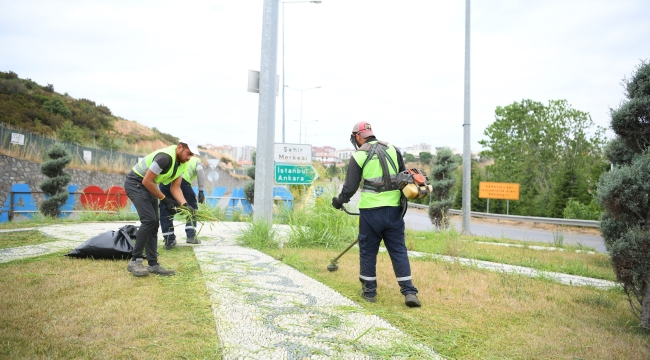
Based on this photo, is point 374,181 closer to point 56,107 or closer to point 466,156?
point 466,156

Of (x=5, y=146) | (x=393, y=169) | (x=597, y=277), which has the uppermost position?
(x=5, y=146)

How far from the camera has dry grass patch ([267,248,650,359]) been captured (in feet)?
12.5

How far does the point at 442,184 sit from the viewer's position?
650 inches

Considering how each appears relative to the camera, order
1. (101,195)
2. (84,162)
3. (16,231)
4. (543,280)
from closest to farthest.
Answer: (543,280), (16,231), (101,195), (84,162)

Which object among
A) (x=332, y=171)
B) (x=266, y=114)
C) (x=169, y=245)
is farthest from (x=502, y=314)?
(x=332, y=171)

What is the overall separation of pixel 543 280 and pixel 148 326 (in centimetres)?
548

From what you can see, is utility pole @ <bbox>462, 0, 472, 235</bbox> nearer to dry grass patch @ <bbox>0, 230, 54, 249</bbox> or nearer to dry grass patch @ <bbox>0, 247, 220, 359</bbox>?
dry grass patch @ <bbox>0, 247, 220, 359</bbox>

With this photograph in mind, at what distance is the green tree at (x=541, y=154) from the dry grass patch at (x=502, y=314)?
22579 mm

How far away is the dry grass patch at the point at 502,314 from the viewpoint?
3.81 metres

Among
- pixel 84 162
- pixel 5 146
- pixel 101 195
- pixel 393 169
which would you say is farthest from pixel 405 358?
pixel 84 162

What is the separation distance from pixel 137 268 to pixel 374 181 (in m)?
3.21

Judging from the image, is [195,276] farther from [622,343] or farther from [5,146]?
[5,146]

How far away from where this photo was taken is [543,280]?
683cm

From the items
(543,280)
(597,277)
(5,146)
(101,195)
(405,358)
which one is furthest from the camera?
(5,146)
